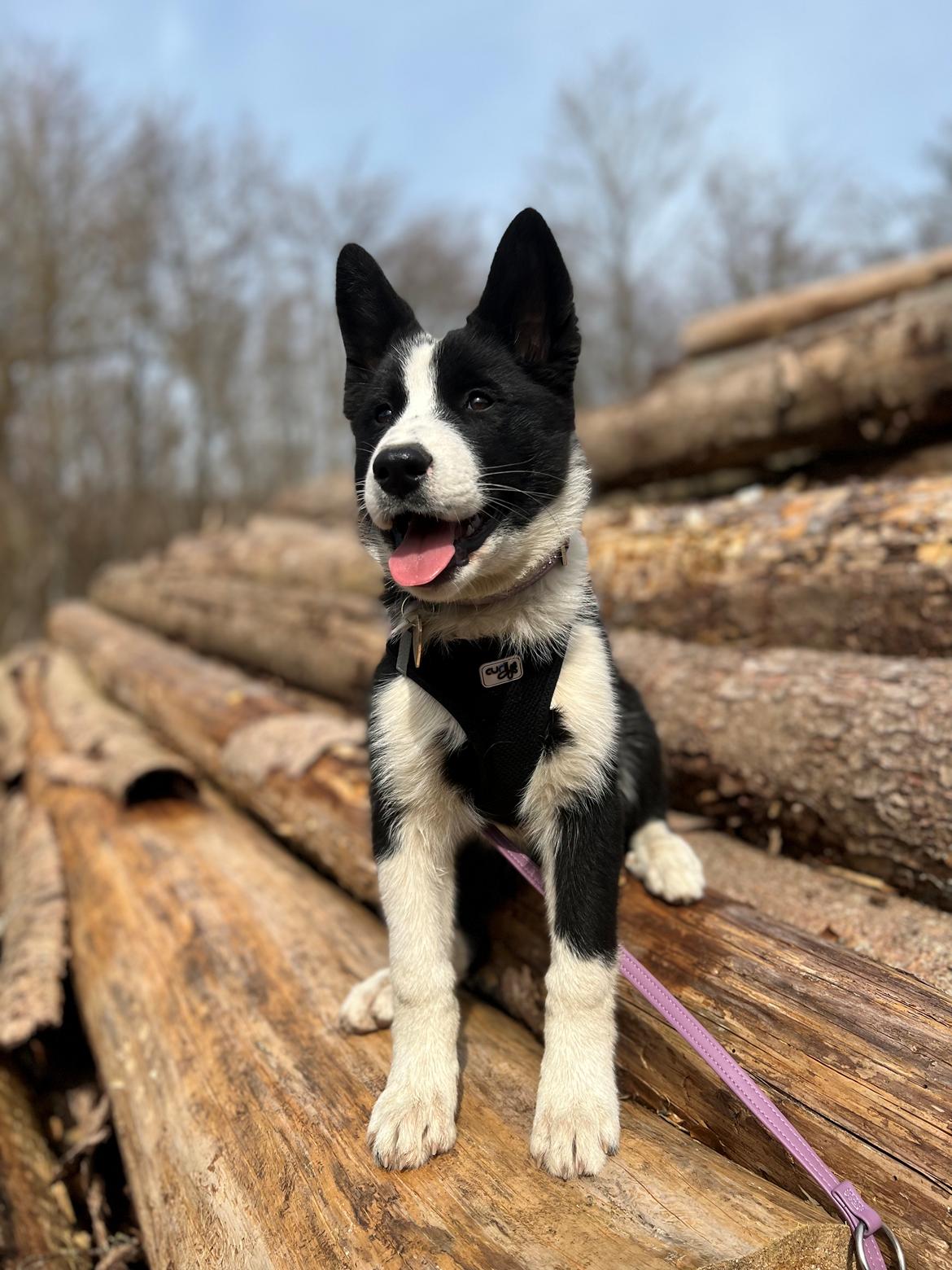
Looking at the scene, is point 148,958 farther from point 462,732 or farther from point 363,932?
point 462,732

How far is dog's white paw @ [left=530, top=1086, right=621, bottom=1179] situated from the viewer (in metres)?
1.78

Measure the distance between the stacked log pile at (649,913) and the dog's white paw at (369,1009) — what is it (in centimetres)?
6

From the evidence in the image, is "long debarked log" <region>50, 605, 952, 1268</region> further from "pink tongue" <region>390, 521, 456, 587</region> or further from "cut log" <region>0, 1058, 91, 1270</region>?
"cut log" <region>0, 1058, 91, 1270</region>

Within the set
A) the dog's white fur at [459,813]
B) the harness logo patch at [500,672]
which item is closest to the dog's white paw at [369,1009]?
the dog's white fur at [459,813]

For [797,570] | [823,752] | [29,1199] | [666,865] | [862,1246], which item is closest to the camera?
[862,1246]

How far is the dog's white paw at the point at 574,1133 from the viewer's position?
1.78m

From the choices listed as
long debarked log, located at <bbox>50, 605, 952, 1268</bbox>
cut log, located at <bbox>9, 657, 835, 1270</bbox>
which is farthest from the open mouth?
cut log, located at <bbox>9, 657, 835, 1270</bbox>

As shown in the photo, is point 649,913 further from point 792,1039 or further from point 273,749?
point 273,749

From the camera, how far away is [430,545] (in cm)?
202

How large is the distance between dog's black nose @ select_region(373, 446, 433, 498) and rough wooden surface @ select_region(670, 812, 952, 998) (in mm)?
1580

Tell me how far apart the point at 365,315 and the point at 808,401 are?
470cm

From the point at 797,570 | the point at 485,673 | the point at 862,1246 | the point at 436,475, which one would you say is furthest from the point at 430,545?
the point at 797,570

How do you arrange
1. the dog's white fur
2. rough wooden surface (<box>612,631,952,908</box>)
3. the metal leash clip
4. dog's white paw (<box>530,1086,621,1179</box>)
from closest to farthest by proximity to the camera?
the metal leash clip, dog's white paw (<box>530,1086,621,1179</box>), the dog's white fur, rough wooden surface (<box>612,631,952,908</box>)

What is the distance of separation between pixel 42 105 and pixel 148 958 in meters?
22.0
